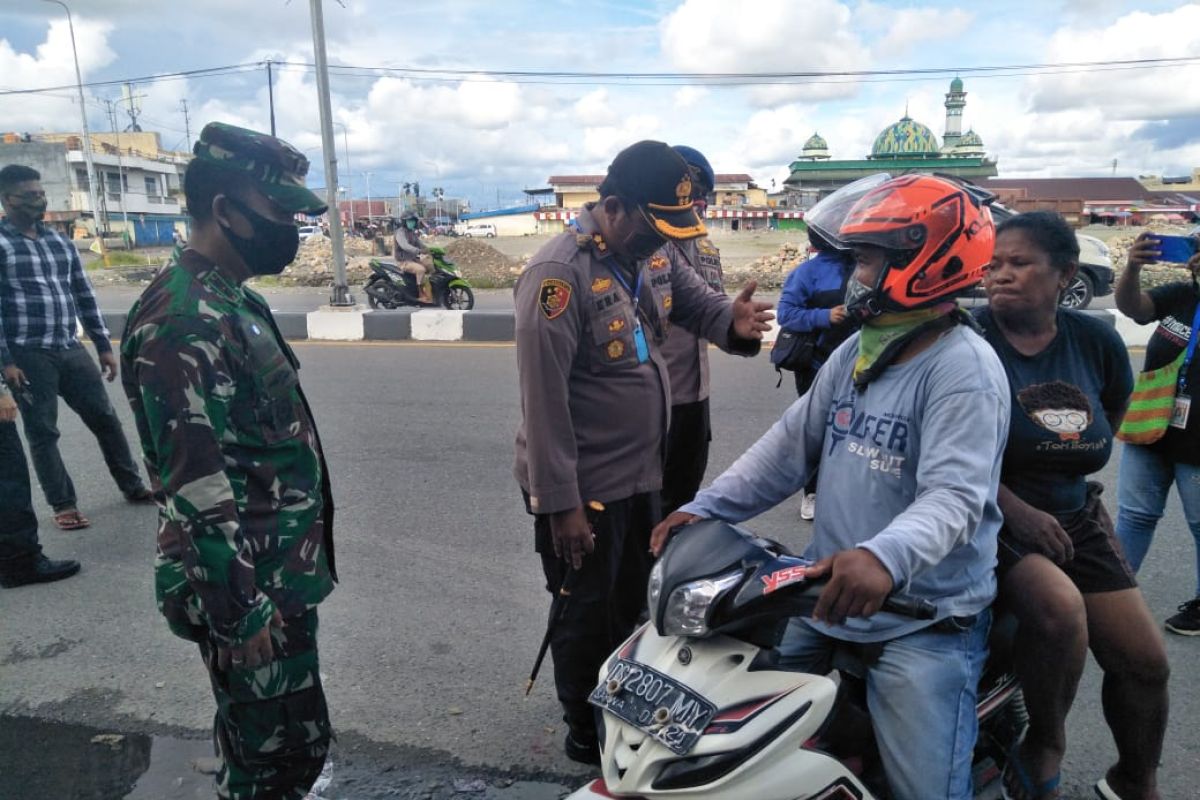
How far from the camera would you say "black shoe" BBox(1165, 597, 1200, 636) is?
343cm

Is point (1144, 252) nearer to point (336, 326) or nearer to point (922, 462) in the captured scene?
point (922, 462)

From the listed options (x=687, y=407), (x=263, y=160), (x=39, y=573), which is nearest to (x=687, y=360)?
(x=687, y=407)

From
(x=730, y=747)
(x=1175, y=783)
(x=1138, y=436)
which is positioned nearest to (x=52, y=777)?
(x=730, y=747)

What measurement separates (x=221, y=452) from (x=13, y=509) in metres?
2.90

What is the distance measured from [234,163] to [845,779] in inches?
73.2

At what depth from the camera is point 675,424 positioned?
12.7 feet

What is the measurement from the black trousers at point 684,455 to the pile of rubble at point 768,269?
1350 cm

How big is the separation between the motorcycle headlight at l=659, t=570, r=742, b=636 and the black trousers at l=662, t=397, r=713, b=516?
2.24m

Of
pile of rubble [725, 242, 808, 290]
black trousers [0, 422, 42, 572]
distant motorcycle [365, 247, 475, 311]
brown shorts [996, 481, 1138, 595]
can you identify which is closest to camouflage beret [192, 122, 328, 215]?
brown shorts [996, 481, 1138, 595]

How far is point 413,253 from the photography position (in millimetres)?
14258

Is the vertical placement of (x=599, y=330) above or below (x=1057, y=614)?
above

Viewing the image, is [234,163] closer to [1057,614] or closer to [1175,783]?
[1057,614]

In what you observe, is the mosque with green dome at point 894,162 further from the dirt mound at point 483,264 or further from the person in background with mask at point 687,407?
the person in background with mask at point 687,407

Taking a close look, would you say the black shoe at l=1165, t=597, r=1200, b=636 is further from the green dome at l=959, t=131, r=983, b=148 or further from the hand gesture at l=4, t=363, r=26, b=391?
the green dome at l=959, t=131, r=983, b=148
